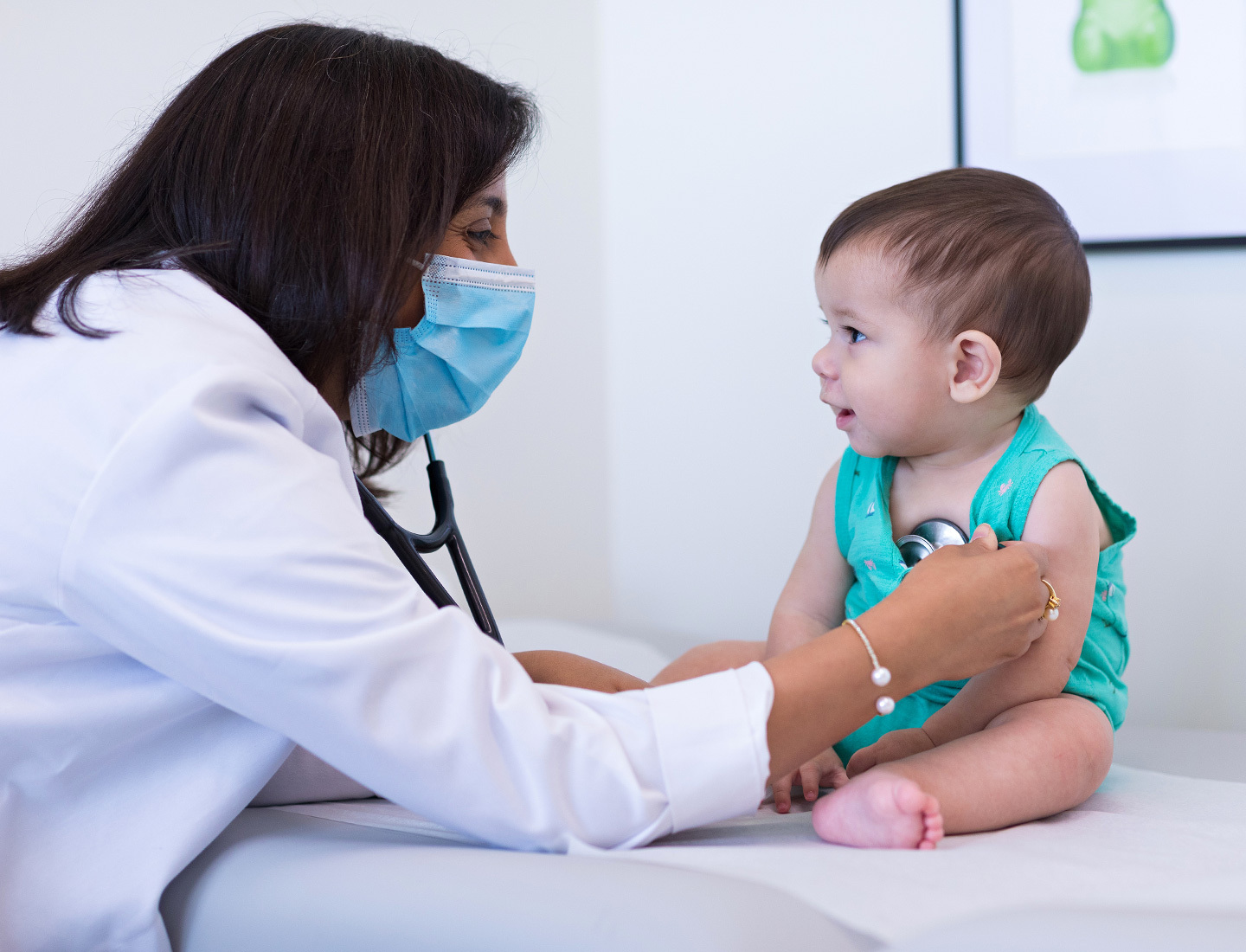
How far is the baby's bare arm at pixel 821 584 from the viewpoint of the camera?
1.39 m

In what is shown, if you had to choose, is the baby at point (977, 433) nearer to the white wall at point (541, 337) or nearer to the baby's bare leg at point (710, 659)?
the baby's bare leg at point (710, 659)

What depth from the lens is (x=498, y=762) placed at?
0.72 metres

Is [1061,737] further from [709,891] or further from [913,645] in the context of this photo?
[709,891]

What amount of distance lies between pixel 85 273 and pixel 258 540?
357mm

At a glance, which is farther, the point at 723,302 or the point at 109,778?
the point at 723,302

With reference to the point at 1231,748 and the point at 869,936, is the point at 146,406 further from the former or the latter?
the point at 1231,748

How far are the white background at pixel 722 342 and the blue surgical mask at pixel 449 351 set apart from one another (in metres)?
0.83

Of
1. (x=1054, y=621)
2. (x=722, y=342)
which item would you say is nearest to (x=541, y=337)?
(x=722, y=342)

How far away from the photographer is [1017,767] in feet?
3.19

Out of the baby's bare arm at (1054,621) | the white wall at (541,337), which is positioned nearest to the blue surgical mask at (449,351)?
the baby's bare arm at (1054,621)

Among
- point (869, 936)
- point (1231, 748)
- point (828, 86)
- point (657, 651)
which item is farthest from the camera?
point (828, 86)

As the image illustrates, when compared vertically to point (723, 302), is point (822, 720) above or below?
below

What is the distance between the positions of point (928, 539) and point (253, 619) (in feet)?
2.74

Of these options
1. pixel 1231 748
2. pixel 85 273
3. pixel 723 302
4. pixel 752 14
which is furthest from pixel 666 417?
pixel 85 273
